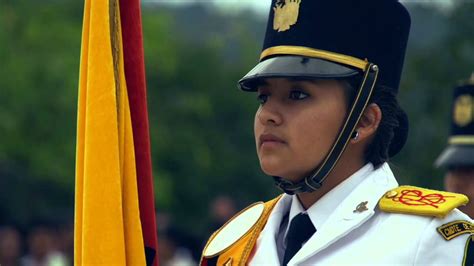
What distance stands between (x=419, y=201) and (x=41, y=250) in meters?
11.8

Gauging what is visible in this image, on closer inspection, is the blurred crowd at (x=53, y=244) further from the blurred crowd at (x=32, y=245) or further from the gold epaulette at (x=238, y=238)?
the gold epaulette at (x=238, y=238)

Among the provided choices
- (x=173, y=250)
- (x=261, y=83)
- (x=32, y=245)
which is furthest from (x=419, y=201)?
(x=32, y=245)

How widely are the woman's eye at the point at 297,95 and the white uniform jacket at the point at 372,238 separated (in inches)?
15.4

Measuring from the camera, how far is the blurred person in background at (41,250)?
16266mm

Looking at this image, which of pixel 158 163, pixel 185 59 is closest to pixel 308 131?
pixel 158 163

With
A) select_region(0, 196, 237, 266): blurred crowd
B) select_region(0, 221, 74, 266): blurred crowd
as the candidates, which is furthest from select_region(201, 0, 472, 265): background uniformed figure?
select_region(0, 221, 74, 266): blurred crowd

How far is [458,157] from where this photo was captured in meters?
8.82

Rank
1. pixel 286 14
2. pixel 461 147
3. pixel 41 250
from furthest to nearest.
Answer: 1. pixel 41 250
2. pixel 461 147
3. pixel 286 14

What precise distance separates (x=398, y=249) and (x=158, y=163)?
35183 mm

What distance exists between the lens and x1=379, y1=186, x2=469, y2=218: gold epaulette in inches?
192

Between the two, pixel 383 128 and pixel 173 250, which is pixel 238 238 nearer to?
pixel 383 128

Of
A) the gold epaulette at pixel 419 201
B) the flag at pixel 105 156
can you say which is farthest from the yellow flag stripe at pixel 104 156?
the gold epaulette at pixel 419 201

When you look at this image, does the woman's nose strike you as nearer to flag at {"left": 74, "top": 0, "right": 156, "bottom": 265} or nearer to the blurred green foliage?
flag at {"left": 74, "top": 0, "right": 156, "bottom": 265}

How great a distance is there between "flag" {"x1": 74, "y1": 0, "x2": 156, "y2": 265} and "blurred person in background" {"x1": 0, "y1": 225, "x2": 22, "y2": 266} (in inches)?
406
